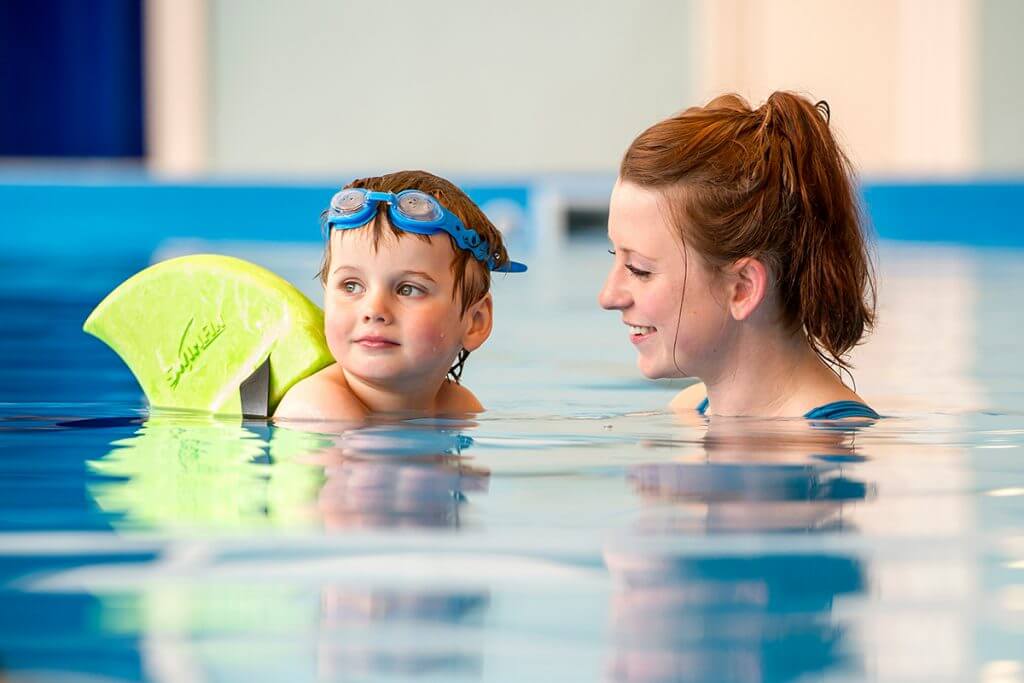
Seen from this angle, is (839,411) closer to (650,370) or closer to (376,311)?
(650,370)

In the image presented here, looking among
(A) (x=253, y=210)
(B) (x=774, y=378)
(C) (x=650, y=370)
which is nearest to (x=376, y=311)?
(C) (x=650, y=370)

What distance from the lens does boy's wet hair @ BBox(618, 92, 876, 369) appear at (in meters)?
2.65

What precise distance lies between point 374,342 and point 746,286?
66 cm

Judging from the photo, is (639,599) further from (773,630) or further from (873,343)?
(873,343)

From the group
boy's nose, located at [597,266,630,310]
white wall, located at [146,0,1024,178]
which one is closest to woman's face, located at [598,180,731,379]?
boy's nose, located at [597,266,630,310]

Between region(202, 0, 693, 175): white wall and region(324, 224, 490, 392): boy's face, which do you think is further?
region(202, 0, 693, 175): white wall

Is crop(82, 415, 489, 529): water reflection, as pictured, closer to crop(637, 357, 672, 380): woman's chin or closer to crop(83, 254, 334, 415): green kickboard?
crop(83, 254, 334, 415): green kickboard

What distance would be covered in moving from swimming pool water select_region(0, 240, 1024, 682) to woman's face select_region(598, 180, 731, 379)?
152mm

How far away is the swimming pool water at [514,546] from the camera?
4.38ft

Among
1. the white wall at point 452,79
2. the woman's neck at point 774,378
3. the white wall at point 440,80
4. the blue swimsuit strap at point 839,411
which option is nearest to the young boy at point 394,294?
the woman's neck at point 774,378

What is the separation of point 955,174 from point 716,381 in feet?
31.7

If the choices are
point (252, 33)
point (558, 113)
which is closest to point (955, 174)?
point (558, 113)

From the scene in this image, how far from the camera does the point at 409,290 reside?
9.12 feet

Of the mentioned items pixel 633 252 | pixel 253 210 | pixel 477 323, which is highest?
pixel 253 210
